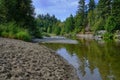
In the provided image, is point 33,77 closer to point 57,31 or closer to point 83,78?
point 83,78

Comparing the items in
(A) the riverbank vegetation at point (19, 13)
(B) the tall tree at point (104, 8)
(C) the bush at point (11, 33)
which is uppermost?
(B) the tall tree at point (104, 8)

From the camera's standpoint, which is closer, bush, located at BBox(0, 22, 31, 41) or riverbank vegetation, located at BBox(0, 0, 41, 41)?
bush, located at BBox(0, 22, 31, 41)

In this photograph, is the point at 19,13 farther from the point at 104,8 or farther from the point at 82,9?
the point at 82,9

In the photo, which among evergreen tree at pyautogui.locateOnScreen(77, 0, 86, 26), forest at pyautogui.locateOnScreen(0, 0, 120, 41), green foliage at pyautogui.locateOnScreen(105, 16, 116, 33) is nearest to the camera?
forest at pyautogui.locateOnScreen(0, 0, 120, 41)

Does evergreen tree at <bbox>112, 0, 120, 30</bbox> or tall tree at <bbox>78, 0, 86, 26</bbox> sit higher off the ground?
tall tree at <bbox>78, 0, 86, 26</bbox>

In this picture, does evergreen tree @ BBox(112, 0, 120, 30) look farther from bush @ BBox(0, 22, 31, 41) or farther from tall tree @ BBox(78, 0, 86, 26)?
tall tree @ BBox(78, 0, 86, 26)

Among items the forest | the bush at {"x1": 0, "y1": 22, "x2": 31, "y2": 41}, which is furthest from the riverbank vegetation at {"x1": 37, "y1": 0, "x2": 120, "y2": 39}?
the bush at {"x1": 0, "y1": 22, "x2": 31, "y2": 41}

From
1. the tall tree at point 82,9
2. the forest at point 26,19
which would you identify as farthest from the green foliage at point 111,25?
the tall tree at point 82,9

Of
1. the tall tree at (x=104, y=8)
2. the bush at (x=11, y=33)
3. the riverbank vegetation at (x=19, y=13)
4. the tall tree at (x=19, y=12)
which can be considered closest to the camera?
the bush at (x=11, y=33)

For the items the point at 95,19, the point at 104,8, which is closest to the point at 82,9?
the point at 95,19

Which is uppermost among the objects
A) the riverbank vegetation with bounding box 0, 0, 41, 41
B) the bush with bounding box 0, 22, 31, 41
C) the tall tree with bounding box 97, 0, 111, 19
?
the tall tree with bounding box 97, 0, 111, 19

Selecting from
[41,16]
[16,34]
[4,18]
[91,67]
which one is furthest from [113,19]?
[41,16]

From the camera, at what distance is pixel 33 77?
7.42 m

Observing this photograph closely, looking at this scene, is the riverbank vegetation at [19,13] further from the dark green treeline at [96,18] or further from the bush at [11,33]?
the dark green treeline at [96,18]
